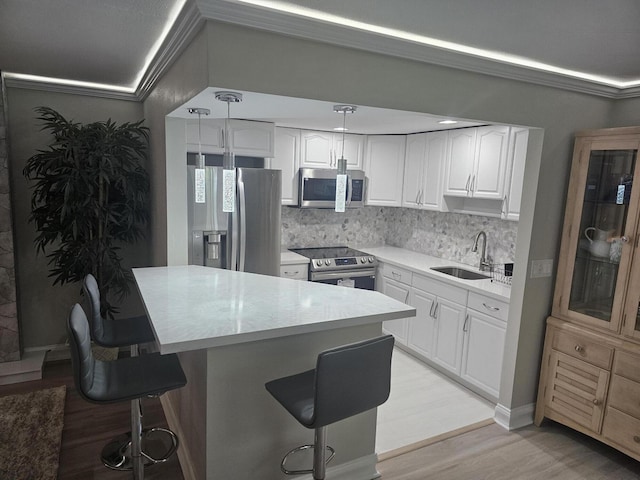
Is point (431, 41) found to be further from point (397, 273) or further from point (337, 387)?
point (397, 273)

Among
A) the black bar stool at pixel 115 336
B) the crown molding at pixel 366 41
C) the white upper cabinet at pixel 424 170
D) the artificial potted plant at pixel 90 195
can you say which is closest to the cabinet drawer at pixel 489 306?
the white upper cabinet at pixel 424 170

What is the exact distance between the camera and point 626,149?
253 centimetres

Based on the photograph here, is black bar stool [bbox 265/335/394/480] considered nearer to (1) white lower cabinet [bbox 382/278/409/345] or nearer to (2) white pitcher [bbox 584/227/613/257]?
(2) white pitcher [bbox 584/227/613/257]

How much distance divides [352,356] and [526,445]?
1931 millimetres

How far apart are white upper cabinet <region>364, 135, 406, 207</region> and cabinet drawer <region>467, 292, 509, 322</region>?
160 cm

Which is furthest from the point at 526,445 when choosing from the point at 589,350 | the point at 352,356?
the point at 352,356

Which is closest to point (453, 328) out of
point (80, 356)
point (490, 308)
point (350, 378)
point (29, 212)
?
point (490, 308)

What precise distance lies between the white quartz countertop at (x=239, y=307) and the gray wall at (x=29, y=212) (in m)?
1.60

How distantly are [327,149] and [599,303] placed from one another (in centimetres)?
285

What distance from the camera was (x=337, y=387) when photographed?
1.64 meters

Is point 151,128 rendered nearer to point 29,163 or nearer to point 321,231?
point 29,163

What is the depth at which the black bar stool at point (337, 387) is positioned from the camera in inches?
63.1

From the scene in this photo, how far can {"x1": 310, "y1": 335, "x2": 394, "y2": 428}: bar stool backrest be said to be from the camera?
5.24 feet

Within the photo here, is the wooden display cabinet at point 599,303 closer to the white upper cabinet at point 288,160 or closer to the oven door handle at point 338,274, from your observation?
the oven door handle at point 338,274
